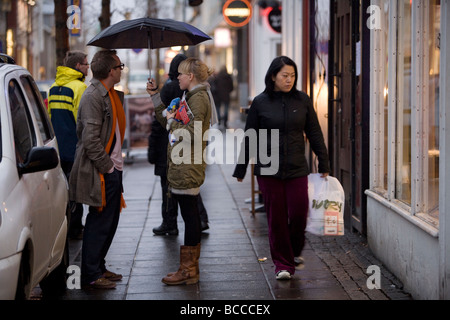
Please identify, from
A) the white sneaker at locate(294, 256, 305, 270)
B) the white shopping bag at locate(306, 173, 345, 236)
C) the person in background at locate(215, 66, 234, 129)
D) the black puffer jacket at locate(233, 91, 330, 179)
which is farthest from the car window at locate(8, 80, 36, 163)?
the person in background at locate(215, 66, 234, 129)

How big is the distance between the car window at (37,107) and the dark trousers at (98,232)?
0.66 metres

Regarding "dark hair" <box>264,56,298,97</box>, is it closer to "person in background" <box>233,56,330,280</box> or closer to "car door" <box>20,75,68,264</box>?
"person in background" <box>233,56,330,280</box>

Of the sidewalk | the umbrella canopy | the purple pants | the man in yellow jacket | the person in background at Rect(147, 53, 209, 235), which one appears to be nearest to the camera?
the sidewalk

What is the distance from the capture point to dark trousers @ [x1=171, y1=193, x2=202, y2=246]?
6.84 meters

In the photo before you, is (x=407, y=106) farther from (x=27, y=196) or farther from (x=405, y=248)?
(x=27, y=196)

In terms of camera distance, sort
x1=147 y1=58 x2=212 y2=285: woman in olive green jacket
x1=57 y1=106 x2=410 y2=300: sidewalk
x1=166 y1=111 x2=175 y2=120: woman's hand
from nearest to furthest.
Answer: x1=57 y1=106 x2=410 y2=300: sidewalk
x1=147 y1=58 x2=212 y2=285: woman in olive green jacket
x1=166 y1=111 x2=175 y2=120: woman's hand

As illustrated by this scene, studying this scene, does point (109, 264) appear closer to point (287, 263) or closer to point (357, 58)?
point (287, 263)

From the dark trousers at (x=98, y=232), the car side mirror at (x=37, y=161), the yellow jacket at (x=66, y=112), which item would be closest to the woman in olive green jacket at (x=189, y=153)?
the dark trousers at (x=98, y=232)

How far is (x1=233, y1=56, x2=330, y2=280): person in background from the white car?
5.66ft

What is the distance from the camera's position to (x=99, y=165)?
664 centimetres

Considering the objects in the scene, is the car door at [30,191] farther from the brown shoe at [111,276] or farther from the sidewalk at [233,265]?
the brown shoe at [111,276]

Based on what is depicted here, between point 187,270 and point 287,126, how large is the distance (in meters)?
1.48

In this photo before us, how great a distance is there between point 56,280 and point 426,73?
3.38 metres

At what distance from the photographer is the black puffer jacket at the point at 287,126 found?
694 centimetres
